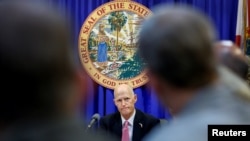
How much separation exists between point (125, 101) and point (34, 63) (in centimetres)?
437

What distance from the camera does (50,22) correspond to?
646mm

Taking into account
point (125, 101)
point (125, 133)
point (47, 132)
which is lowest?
point (125, 133)

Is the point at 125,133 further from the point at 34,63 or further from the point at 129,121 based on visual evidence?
the point at 34,63

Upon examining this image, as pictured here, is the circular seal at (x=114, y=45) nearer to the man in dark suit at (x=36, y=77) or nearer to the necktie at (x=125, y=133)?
the necktie at (x=125, y=133)

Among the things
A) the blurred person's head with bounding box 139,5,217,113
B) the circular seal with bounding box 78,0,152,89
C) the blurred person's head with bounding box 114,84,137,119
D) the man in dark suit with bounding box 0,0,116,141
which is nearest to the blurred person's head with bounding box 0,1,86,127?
the man in dark suit with bounding box 0,0,116,141

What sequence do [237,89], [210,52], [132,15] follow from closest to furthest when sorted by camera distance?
[210,52], [237,89], [132,15]

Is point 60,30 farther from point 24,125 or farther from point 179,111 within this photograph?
point 179,111

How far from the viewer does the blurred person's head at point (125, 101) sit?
4.86 metres

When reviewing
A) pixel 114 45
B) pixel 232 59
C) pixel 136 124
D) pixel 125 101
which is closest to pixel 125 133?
pixel 136 124

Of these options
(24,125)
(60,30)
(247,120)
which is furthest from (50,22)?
(247,120)

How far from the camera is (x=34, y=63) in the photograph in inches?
24.8

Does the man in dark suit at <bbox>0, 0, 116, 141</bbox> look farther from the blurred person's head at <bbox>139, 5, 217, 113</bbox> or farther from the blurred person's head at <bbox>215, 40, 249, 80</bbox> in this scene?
the blurred person's head at <bbox>215, 40, 249, 80</bbox>

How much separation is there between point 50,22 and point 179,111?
393 millimetres

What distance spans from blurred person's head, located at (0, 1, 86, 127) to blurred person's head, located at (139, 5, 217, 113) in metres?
0.28
